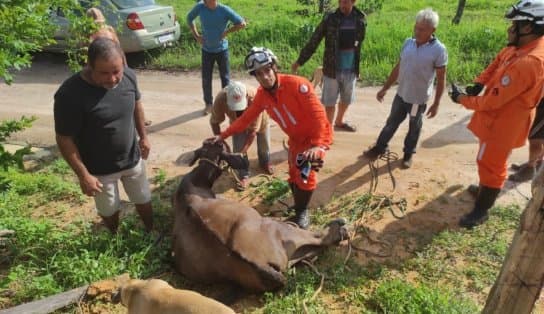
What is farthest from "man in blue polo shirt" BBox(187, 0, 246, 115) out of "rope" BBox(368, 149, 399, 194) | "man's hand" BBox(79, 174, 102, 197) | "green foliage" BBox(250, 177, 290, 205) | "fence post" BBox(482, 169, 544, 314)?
"fence post" BBox(482, 169, 544, 314)

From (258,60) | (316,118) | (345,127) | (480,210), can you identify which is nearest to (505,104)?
(480,210)

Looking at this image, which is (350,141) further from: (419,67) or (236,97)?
(236,97)

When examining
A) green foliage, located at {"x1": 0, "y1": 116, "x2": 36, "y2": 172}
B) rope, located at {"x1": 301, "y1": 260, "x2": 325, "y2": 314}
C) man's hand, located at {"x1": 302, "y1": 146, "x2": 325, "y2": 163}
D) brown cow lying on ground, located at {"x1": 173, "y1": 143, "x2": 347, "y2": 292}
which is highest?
green foliage, located at {"x1": 0, "y1": 116, "x2": 36, "y2": 172}

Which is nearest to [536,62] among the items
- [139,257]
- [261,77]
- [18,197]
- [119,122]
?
[261,77]

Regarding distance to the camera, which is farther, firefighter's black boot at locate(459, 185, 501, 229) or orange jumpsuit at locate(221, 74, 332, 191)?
firefighter's black boot at locate(459, 185, 501, 229)

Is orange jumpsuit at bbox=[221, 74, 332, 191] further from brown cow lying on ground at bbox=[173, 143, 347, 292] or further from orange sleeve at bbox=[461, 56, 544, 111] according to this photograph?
orange sleeve at bbox=[461, 56, 544, 111]

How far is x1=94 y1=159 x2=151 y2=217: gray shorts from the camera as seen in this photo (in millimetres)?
4148

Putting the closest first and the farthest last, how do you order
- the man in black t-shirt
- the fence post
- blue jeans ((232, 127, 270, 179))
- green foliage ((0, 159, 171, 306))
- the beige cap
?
the fence post < the man in black t-shirt < green foliage ((0, 159, 171, 306)) < the beige cap < blue jeans ((232, 127, 270, 179))

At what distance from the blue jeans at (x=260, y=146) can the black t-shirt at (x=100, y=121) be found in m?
1.50

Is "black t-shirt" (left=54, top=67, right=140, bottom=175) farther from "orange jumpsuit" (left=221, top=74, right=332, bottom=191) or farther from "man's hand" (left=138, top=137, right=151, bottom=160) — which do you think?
"orange jumpsuit" (left=221, top=74, right=332, bottom=191)

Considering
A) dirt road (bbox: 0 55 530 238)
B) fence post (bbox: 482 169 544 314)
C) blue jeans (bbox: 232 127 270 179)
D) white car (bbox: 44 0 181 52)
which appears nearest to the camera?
fence post (bbox: 482 169 544 314)

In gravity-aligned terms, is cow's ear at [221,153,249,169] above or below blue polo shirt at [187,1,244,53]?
below

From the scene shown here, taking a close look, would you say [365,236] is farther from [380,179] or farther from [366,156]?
[366,156]

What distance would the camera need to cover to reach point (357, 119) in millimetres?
7492
